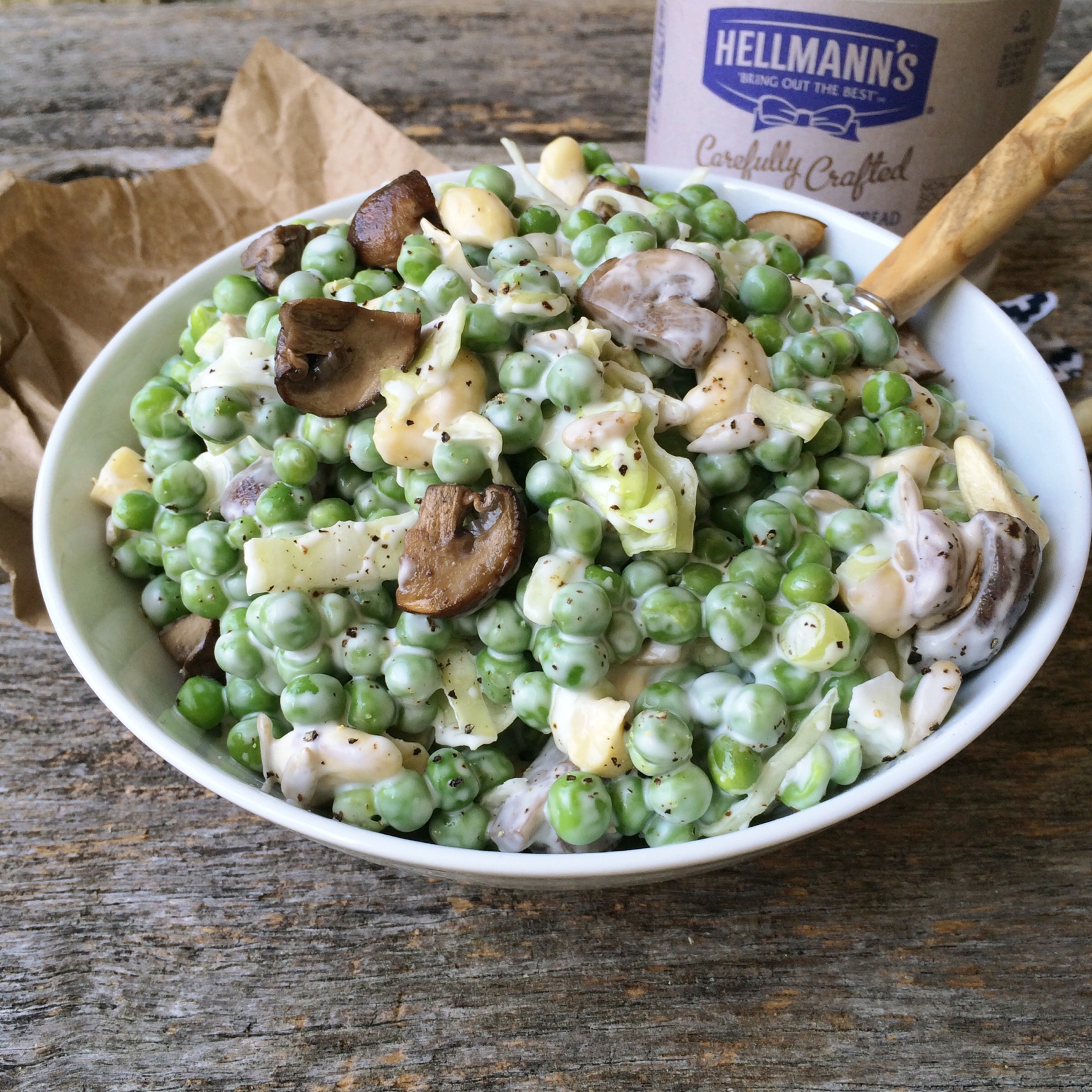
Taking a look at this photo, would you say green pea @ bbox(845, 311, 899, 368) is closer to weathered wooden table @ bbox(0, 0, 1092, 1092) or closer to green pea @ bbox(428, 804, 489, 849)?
weathered wooden table @ bbox(0, 0, 1092, 1092)

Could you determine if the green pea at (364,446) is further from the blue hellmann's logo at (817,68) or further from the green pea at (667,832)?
the blue hellmann's logo at (817,68)

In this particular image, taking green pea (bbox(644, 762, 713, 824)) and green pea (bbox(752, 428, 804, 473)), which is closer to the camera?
green pea (bbox(644, 762, 713, 824))

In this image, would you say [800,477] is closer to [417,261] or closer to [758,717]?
[758,717]

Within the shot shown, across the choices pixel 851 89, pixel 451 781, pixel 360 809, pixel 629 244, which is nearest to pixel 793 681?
pixel 451 781

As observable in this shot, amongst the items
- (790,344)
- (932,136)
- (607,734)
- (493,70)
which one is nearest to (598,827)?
(607,734)

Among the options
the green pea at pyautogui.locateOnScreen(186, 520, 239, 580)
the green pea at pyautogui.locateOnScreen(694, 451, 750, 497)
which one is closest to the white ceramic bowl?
the green pea at pyautogui.locateOnScreen(186, 520, 239, 580)

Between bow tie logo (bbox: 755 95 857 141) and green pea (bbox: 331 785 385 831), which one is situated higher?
bow tie logo (bbox: 755 95 857 141)
